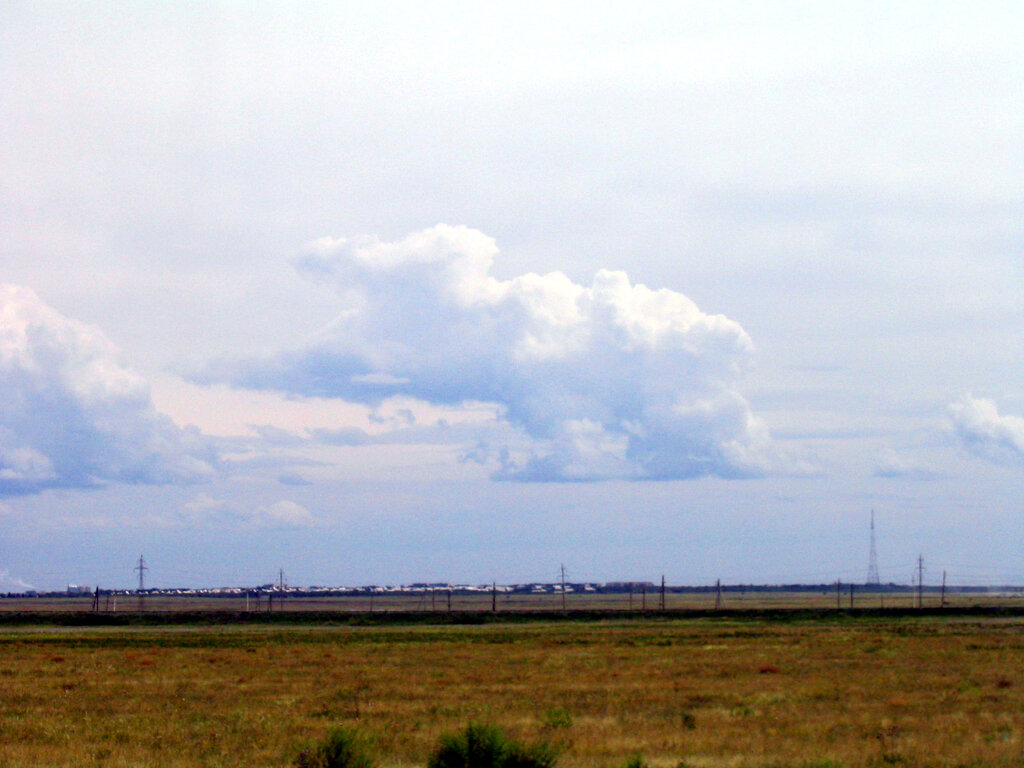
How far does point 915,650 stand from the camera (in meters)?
47.1

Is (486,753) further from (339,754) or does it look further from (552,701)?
(552,701)

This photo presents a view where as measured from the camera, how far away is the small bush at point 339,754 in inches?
692

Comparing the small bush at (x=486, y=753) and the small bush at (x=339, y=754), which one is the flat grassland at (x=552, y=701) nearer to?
the small bush at (x=486, y=753)

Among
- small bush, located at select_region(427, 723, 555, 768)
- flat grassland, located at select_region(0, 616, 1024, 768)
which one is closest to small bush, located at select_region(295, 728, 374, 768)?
small bush, located at select_region(427, 723, 555, 768)

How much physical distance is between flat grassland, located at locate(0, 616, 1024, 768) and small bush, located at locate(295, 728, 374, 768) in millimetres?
2127

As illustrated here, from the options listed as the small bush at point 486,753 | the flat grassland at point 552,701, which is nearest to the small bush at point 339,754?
the small bush at point 486,753

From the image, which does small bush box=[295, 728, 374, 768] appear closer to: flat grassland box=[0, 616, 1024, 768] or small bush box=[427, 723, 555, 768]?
small bush box=[427, 723, 555, 768]

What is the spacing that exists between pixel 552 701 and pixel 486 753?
491 inches

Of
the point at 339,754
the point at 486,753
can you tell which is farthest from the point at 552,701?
the point at 486,753

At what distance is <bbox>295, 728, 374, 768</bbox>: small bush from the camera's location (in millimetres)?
17578

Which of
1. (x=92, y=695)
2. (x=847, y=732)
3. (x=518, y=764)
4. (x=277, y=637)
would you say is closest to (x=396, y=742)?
(x=518, y=764)

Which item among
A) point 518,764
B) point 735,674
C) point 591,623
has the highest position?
point 518,764

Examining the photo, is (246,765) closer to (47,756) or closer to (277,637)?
(47,756)

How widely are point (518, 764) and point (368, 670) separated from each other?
24027 mm
